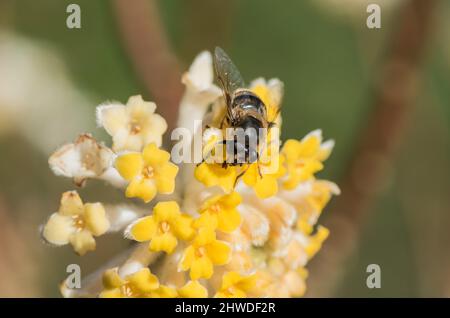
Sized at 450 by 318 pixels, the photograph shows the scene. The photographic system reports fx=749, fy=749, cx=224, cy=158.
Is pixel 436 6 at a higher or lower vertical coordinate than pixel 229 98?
higher

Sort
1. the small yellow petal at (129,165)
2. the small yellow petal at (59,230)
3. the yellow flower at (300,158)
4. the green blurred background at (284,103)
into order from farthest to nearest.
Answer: the green blurred background at (284,103) → the yellow flower at (300,158) → the small yellow petal at (59,230) → the small yellow petal at (129,165)

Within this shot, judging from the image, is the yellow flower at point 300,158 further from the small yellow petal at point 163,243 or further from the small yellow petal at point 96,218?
the small yellow petal at point 96,218

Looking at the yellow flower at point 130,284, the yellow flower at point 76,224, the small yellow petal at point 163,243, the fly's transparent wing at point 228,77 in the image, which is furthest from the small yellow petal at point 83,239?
the fly's transparent wing at point 228,77

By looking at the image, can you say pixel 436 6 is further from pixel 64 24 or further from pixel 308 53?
pixel 64 24

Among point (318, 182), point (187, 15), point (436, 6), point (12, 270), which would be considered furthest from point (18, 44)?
point (436, 6)

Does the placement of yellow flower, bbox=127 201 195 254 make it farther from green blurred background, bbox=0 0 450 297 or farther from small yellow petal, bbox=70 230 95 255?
green blurred background, bbox=0 0 450 297

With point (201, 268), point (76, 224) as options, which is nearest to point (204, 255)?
point (201, 268)

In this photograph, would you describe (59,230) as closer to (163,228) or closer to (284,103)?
(163,228)
